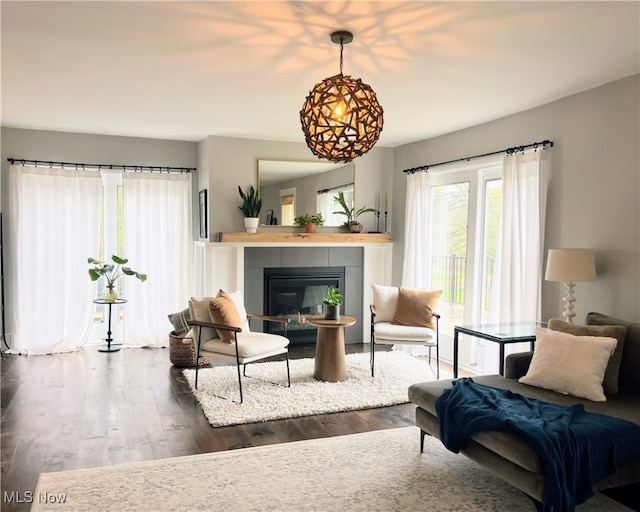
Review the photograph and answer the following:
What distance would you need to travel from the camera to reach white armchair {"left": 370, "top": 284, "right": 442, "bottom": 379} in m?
5.08

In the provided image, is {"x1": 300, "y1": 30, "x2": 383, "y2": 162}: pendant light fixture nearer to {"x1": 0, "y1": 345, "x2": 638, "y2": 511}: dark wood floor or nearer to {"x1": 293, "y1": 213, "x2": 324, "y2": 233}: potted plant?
{"x1": 0, "y1": 345, "x2": 638, "y2": 511}: dark wood floor

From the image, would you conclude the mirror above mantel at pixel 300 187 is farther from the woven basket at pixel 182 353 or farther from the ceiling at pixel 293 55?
the woven basket at pixel 182 353

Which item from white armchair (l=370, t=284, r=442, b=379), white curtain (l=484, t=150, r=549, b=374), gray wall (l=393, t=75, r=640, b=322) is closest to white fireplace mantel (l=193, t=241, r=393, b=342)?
white armchair (l=370, t=284, r=442, b=379)

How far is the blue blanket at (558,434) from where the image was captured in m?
2.45

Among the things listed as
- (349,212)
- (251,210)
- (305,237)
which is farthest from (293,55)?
(349,212)

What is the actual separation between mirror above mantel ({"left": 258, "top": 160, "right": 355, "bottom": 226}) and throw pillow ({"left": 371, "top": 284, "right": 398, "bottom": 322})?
1.47 meters

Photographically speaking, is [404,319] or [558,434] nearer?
[558,434]

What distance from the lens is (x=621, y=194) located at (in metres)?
3.82

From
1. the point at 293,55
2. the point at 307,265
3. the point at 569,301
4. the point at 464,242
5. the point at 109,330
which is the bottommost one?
the point at 109,330

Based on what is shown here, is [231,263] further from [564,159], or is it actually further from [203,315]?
[564,159]

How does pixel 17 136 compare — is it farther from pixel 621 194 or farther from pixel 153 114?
pixel 621 194

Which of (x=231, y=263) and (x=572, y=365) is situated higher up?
(x=231, y=263)

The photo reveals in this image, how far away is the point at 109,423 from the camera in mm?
3863

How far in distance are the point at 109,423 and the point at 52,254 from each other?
9.40ft
